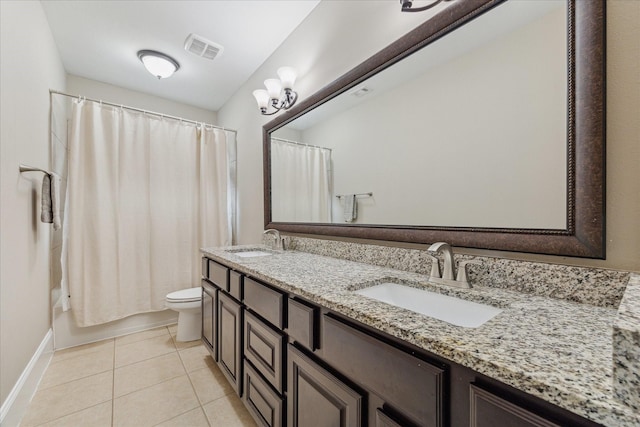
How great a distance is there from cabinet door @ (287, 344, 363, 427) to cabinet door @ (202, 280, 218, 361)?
3.07ft

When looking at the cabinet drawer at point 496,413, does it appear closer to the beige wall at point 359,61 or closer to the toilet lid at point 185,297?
the beige wall at point 359,61

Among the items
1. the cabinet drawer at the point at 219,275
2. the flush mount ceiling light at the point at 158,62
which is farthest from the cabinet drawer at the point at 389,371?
the flush mount ceiling light at the point at 158,62

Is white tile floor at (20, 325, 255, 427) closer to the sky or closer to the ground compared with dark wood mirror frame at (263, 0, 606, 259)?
closer to the ground

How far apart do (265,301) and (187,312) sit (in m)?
1.54

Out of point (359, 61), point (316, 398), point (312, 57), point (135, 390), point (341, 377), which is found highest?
point (312, 57)

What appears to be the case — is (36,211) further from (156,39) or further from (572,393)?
(572,393)

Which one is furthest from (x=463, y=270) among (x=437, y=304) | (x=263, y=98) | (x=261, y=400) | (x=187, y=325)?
(x=187, y=325)

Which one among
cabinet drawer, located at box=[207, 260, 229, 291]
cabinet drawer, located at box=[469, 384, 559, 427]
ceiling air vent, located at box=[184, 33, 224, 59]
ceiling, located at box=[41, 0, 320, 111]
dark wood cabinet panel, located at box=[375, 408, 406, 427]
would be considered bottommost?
dark wood cabinet panel, located at box=[375, 408, 406, 427]

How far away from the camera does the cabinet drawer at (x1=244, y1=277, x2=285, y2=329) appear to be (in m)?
1.06

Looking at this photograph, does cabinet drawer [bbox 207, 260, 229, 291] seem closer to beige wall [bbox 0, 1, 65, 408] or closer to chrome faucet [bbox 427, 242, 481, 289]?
beige wall [bbox 0, 1, 65, 408]

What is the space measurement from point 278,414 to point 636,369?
1.14 meters

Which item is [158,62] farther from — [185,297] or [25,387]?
[25,387]

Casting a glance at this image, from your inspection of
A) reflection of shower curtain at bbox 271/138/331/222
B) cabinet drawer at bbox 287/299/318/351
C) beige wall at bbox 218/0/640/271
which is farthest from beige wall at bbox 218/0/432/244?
cabinet drawer at bbox 287/299/318/351

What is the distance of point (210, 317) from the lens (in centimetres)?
185
